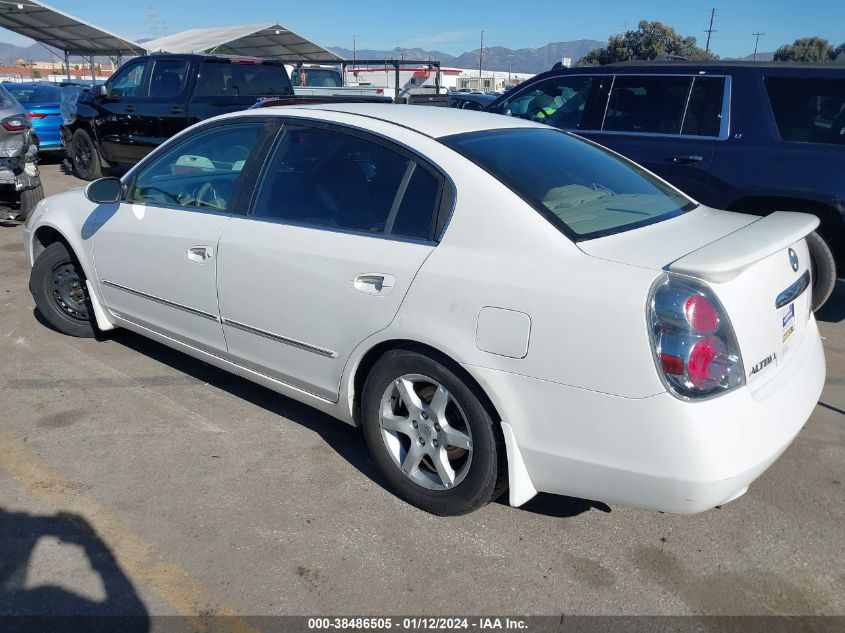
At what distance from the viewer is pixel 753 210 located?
534cm

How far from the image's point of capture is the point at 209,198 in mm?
3830

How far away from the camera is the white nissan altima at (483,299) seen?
2.37 metres

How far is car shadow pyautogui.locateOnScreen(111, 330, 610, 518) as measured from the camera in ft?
10.3

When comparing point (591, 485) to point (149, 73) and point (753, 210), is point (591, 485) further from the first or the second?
point (149, 73)

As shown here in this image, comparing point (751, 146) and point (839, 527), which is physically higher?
point (751, 146)

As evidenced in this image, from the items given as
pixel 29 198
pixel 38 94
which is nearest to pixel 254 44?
pixel 38 94

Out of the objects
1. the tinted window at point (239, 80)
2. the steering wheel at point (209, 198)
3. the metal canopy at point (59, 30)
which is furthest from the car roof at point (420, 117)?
the metal canopy at point (59, 30)

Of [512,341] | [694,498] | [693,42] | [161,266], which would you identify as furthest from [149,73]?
[693,42]

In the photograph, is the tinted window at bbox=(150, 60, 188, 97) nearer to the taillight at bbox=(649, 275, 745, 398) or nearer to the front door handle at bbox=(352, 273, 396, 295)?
the front door handle at bbox=(352, 273, 396, 295)

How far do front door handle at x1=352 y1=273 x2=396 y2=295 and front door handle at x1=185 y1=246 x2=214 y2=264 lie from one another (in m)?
0.98

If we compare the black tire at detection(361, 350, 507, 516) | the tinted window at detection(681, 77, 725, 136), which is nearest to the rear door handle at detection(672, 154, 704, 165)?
the tinted window at detection(681, 77, 725, 136)

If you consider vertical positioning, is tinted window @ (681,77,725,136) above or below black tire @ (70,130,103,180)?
above

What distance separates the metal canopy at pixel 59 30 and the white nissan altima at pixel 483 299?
21921 millimetres

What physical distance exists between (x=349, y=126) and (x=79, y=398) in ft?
7.30
